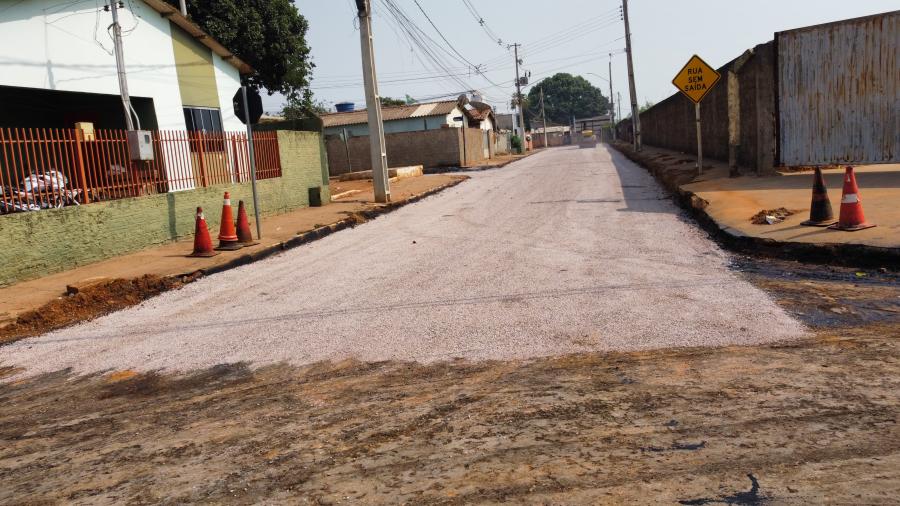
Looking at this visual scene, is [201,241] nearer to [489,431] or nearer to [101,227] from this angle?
[101,227]

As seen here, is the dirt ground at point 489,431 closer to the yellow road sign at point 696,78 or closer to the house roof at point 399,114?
Answer: the yellow road sign at point 696,78

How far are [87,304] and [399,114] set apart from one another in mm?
39650

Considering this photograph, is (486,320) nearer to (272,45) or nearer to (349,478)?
(349,478)

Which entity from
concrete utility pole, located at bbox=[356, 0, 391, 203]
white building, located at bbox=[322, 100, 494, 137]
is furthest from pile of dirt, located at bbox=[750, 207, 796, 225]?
white building, located at bbox=[322, 100, 494, 137]

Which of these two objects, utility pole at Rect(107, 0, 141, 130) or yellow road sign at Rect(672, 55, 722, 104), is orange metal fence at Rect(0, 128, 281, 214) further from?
yellow road sign at Rect(672, 55, 722, 104)

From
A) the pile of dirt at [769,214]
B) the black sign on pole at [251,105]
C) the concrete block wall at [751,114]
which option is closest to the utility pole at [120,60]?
the black sign on pole at [251,105]

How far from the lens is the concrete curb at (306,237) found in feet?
31.3

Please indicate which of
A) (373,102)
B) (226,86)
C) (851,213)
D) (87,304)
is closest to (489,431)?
(87,304)

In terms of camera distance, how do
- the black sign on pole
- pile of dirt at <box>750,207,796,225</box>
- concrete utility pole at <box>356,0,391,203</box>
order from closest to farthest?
pile of dirt at <box>750,207,796,225</box>, the black sign on pole, concrete utility pole at <box>356,0,391,203</box>

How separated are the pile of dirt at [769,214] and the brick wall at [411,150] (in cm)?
2968

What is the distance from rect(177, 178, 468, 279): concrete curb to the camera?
376 inches

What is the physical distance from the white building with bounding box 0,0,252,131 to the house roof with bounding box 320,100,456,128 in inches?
1010

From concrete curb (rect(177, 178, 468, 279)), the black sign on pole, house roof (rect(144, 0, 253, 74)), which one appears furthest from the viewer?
house roof (rect(144, 0, 253, 74))

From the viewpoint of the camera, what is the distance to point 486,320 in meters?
5.66
